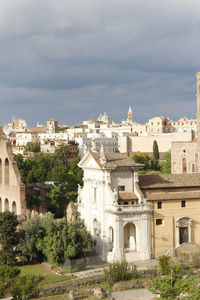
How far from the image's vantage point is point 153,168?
109375mm

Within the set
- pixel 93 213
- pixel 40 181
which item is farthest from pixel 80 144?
pixel 93 213

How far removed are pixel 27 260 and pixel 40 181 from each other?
120 ft

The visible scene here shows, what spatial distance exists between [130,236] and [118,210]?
3347 mm

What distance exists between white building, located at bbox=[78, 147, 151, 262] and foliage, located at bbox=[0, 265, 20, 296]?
434 inches

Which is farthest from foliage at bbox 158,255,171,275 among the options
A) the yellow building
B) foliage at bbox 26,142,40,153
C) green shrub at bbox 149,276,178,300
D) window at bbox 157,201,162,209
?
foliage at bbox 26,142,40,153

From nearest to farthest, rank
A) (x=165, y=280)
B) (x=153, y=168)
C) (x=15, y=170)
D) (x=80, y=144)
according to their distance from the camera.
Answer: (x=165, y=280)
(x=15, y=170)
(x=153, y=168)
(x=80, y=144)

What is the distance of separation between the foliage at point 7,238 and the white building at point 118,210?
7402 millimetres

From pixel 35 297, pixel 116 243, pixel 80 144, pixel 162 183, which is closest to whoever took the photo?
A: pixel 35 297

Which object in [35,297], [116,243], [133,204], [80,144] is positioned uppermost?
[80,144]

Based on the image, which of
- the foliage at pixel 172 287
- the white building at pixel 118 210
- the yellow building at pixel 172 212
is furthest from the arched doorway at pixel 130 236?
the foliage at pixel 172 287

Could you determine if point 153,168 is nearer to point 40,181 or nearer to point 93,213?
point 40,181

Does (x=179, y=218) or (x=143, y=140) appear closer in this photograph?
(x=179, y=218)

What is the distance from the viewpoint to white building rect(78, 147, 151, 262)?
4197 centimetres

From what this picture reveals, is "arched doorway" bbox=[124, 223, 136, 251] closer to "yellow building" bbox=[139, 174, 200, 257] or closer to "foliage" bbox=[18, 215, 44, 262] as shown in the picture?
"yellow building" bbox=[139, 174, 200, 257]
